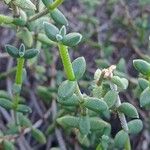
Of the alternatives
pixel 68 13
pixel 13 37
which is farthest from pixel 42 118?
pixel 68 13

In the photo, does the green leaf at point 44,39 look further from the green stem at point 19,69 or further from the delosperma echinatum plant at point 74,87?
the green stem at point 19,69

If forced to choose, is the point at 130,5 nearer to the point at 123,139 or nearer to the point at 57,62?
the point at 57,62

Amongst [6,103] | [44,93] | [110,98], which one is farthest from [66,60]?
[44,93]

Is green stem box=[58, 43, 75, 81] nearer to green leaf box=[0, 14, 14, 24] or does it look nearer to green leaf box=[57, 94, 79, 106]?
green leaf box=[57, 94, 79, 106]

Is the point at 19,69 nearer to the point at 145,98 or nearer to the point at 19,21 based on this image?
the point at 19,21

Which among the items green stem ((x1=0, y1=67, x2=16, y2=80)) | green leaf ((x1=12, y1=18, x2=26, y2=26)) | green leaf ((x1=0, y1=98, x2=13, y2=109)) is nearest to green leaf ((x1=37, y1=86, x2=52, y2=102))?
green stem ((x1=0, y1=67, x2=16, y2=80))

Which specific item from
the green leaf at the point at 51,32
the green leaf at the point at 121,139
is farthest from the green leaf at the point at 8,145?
the green leaf at the point at 51,32
